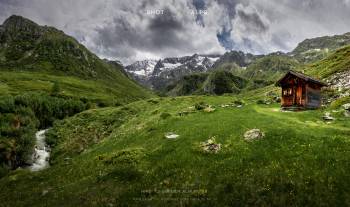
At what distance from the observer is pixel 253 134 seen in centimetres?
3481

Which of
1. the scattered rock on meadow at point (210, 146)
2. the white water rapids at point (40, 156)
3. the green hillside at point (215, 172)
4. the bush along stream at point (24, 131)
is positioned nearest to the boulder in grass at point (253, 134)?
the green hillside at point (215, 172)

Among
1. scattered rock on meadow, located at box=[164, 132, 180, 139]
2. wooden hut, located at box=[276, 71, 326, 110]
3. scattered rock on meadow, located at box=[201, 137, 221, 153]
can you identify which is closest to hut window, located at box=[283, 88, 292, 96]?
wooden hut, located at box=[276, 71, 326, 110]

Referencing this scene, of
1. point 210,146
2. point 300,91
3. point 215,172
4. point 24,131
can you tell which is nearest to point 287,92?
point 300,91

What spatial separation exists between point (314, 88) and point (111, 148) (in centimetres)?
4007

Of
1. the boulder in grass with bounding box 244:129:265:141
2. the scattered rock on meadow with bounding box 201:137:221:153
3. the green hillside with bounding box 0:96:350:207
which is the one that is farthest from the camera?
the boulder in grass with bounding box 244:129:265:141

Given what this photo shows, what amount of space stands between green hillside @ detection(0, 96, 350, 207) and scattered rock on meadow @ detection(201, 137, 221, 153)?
54cm

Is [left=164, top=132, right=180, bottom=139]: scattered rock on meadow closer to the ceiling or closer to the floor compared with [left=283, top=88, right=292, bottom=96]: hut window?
closer to the floor

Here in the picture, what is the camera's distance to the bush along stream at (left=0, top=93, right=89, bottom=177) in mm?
60156

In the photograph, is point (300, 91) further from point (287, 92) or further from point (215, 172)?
point (215, 172)

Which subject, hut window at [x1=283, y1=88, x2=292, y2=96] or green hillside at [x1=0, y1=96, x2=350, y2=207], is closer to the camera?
green hillside at [x1=0, y1=96, x2=350, y2=207]

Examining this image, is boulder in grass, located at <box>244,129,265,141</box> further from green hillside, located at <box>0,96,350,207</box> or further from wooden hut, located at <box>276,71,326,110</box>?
wooden hut, located at <box>276,71,326,110</box>

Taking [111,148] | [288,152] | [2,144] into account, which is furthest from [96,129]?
[288,152]

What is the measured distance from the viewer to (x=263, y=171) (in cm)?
2698

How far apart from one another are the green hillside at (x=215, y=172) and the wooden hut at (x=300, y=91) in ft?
36.2
